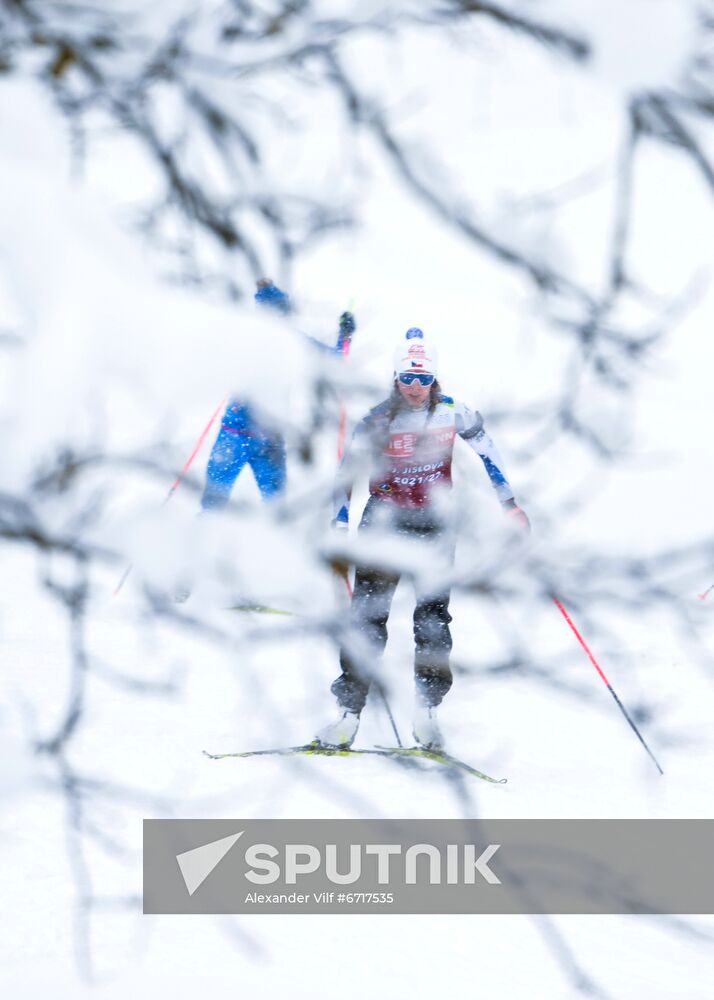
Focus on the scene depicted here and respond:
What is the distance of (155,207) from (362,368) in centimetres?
127

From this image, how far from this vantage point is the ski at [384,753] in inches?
171

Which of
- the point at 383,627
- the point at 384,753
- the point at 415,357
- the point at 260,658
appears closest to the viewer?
the point at 415,357

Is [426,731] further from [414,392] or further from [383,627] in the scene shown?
[414,392]

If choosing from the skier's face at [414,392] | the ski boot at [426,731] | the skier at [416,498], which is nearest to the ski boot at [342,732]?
the skier at [416,498]

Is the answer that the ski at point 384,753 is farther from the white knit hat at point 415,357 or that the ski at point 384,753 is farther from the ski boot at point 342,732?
the white knit hat at point 415,357

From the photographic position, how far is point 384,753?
4375 mm

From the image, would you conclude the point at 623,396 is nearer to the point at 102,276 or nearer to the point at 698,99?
the point at 698,99

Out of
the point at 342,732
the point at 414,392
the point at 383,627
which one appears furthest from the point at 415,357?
the point at 342,732

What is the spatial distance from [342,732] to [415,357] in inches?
68.6

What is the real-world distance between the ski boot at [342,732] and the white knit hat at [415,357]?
1.61 m

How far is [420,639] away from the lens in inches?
164

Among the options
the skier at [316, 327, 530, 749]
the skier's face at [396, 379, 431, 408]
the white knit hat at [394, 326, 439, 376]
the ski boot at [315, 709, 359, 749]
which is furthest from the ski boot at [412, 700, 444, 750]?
the white knit hat at [394, 326, 439, 376]

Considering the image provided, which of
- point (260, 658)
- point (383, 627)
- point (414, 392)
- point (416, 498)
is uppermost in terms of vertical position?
point (414, 392)

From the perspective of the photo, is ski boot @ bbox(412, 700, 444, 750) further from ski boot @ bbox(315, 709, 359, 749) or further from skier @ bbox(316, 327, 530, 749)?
ski boot @ bbox(315, 709, 359, 749)
